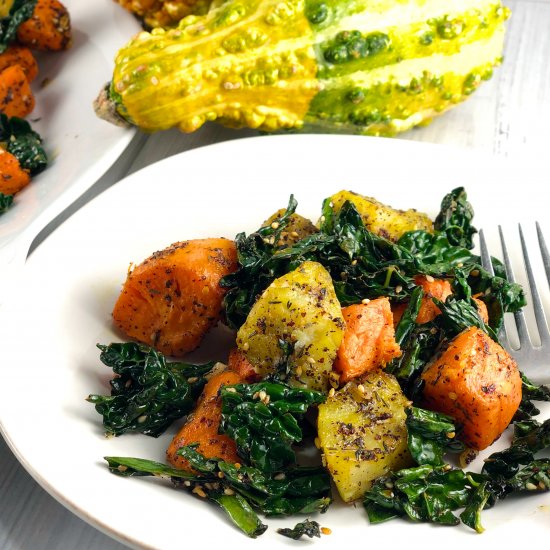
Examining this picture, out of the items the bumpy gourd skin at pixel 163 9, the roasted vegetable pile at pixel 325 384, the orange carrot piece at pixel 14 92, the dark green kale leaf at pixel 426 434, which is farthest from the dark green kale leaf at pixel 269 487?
the bumpy gourd skin at pixel 163 9

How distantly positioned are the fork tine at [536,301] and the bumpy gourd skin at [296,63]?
1028mm

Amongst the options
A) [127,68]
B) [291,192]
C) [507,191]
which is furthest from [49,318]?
[507,191]

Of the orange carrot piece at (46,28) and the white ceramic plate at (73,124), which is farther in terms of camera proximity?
the orange carrot piece at (46,28)

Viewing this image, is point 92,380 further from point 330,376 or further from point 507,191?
point 507,191

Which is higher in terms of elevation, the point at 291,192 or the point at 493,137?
the point at 291,192

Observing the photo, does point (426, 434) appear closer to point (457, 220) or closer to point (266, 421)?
point (266, 421)

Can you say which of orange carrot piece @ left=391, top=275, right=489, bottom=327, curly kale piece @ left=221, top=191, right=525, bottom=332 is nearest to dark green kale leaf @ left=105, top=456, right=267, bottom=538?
curly kale piece @ left=221, top=191, right=525, bottom=332

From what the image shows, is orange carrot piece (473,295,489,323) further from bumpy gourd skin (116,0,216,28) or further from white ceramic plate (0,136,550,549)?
bumpy gourd skin (116,0,216,28)

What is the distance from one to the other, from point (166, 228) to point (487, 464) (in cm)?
142

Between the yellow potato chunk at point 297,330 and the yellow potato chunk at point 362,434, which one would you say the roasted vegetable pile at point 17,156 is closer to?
the yellow potato chunk at point 297,330

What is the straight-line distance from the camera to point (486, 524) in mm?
2158

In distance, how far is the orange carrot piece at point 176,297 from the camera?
8.73ft

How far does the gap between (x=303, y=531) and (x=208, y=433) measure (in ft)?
1.35

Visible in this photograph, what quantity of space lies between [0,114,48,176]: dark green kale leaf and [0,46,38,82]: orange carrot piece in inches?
16.1
